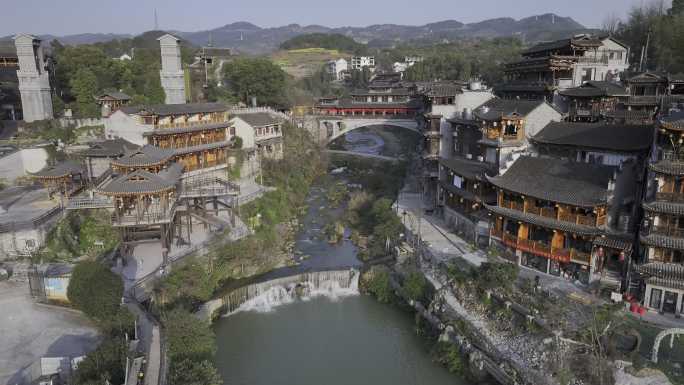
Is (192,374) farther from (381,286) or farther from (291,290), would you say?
(381,286)

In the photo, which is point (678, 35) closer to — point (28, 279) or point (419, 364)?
point (419, 364)

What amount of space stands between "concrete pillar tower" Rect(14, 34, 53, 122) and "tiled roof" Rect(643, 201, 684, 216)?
155 ft

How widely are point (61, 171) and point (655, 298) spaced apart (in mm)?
34388

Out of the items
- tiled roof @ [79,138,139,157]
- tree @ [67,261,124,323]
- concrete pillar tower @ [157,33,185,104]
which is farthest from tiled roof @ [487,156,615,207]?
concrete pillar tower @ [157,33,185,104]

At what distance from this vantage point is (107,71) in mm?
51031

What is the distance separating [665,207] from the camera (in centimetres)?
2148

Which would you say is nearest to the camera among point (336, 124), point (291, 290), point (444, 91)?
point (291, 290)

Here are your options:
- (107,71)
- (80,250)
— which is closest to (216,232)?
(80,250)

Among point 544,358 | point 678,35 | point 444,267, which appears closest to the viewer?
point 544,358

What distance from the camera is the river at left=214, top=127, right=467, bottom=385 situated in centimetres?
2184

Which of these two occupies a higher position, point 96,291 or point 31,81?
point 31,81

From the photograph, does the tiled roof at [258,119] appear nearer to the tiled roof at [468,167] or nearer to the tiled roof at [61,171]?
the tiled roof at [61,171]

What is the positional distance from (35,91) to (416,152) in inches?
1630

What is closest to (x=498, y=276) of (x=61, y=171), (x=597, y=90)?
(x=597, y=90)
